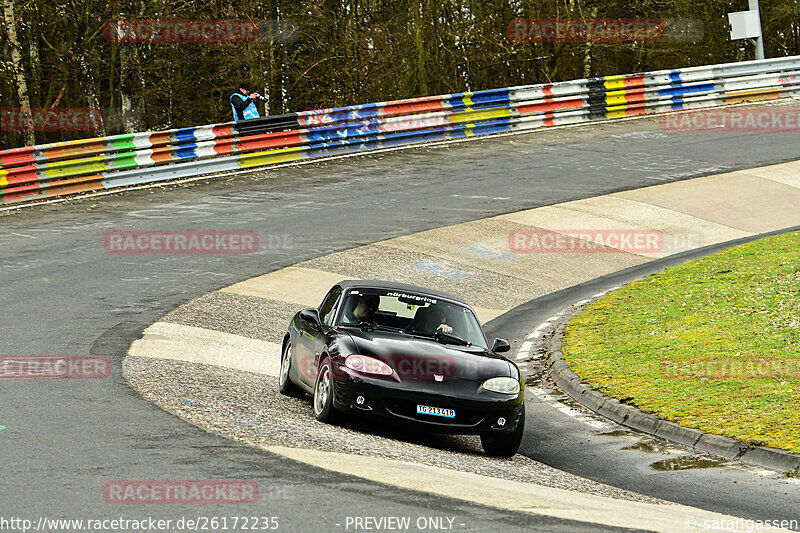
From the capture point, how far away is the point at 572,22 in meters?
33.9

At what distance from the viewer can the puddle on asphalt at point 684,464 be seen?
364 inches

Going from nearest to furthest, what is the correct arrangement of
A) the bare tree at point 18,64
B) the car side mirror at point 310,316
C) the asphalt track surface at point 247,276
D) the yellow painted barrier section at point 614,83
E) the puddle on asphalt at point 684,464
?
the asphalt track surface at point 247,276
the puddle on asphalt at point 684,464
the car side mirror at point 310,316
the bare tree at point 18,64
the yellow painted barrier section at point 614,83

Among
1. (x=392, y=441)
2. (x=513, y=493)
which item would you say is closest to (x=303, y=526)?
(x=513, y=493)

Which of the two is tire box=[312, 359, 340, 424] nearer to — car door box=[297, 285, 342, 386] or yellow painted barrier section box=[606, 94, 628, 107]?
car door box=[297, 285, 342, 386]

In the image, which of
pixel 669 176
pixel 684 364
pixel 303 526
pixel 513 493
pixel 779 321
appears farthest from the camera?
pixel 669 176

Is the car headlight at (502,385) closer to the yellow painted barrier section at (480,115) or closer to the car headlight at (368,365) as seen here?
the car headlight at (368,365)

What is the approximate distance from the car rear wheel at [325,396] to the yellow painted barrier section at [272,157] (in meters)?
15.7

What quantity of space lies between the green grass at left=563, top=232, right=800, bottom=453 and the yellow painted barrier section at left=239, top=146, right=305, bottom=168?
34.9ft

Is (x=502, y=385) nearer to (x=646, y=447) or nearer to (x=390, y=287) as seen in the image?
(x=646, y=447)

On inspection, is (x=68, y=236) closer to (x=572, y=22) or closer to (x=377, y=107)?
(x=377, y=107)

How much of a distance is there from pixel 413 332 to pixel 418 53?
78.9 feet

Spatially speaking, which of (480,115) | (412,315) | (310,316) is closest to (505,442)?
(412,315)

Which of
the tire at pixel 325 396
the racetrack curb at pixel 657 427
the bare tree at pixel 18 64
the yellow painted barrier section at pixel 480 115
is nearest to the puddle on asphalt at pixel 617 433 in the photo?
the racetrack curb at pixel 657 427

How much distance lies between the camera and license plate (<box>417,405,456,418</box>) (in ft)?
30.6
